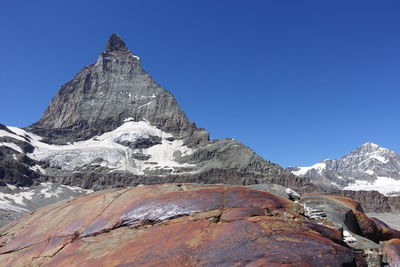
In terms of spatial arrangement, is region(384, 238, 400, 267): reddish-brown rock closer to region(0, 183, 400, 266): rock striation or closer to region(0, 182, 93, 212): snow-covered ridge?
region(0, 183, 400, 266): rock striation

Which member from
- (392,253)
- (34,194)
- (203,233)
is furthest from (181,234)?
(34,194)

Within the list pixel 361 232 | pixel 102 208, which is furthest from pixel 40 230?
pixel 361 232

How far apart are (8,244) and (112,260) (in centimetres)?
417

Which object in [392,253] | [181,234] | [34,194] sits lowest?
[392,253]

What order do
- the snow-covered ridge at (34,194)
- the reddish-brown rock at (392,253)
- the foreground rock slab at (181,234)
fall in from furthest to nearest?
1. the snow-covered ridge at (34,194)
2. the reddish-brown rock at (392,253)
3. the foreground rock slab at (181,234)

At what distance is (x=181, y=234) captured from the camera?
577cm

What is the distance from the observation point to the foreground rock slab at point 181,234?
195 inches

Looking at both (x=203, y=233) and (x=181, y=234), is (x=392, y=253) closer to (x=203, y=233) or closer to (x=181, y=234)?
(x=203, y=233)

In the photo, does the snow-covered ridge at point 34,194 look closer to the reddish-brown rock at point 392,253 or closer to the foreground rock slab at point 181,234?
the foreground rock slab at point 181,234

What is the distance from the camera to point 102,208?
7.82 m

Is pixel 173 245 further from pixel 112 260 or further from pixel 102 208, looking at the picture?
pixel 102 208

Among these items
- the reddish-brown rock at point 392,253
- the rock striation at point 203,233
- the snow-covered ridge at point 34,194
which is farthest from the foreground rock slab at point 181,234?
the snow-covered ridge at point 34,194

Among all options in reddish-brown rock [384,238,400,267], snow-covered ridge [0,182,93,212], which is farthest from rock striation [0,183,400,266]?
snow-covered ridge [0,182,93,212]

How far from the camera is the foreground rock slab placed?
195 inches
